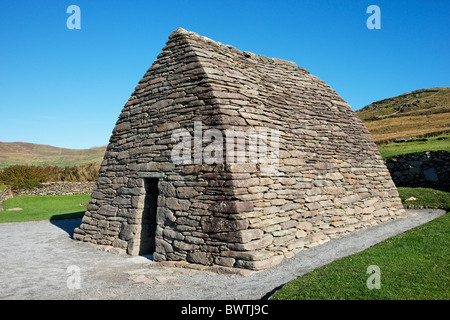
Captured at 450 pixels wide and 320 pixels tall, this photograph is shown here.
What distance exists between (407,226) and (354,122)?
4.21 meters

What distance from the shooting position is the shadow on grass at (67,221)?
1280cm

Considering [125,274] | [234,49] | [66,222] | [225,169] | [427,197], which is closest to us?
[125,274]

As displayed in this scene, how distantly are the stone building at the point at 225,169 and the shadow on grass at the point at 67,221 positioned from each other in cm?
312

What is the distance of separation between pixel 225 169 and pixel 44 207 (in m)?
16.5

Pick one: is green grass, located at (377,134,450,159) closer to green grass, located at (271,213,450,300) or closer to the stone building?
the stone building

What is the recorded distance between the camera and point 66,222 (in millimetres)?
14273

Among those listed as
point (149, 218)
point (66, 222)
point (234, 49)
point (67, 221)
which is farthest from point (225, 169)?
point (67, 221)

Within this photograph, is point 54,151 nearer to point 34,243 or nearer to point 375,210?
point 34,243

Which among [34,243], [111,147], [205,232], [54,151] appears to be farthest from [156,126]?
[54,151]

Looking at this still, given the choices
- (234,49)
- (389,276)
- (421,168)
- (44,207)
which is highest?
(234,49)

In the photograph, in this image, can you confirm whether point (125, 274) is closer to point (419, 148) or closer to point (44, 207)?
point (44, 207)

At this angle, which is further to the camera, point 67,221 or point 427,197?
point 67,221

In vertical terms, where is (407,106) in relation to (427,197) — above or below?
above

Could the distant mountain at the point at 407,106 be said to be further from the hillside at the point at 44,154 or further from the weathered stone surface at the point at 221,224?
the hillside at the point at 44,154
